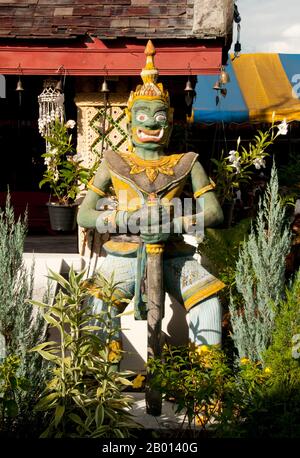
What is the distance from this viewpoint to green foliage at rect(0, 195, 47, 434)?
4398 mm

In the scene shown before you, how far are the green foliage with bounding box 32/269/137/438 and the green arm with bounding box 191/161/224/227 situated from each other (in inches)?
40.9

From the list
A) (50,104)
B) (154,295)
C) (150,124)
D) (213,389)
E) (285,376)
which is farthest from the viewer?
(50,104)

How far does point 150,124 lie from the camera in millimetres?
4973

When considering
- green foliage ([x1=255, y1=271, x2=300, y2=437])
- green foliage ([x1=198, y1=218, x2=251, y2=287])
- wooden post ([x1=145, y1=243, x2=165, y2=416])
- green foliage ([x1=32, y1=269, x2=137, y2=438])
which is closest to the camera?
green foliage ([x1=255, y1=271, x2=300, y2=437])

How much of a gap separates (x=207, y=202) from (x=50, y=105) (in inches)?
84.0

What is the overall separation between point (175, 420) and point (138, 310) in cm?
86

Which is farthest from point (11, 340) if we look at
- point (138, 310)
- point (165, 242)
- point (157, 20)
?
point (157, 20)

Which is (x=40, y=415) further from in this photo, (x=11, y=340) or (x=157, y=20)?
(x=157, y=20)

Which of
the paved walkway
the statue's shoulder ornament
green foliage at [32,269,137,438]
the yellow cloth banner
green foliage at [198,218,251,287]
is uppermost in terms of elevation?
the yellow cloth banner

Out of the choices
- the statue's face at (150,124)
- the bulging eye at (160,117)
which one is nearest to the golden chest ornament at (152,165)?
the statue's face at (150,124)

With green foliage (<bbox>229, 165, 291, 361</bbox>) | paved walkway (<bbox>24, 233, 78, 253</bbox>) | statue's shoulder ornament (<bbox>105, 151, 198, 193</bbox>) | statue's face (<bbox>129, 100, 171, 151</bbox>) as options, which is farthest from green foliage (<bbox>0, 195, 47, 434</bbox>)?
paved walkway (<bbox>24, 233, 78, 253</bbox>)

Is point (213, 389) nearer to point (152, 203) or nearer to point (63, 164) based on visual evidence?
point (152, 203)

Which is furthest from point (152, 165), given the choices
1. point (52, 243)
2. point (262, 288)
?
point (52, 243)

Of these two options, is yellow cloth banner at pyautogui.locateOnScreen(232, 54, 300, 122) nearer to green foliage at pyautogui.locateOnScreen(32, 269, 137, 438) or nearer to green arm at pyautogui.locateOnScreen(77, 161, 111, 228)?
green arm at pyautogui.locateOnScreen(77, 161, 111, 228)
